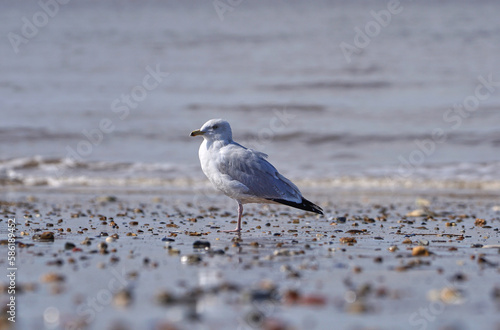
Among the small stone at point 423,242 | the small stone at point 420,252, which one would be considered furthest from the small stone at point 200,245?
the small stone at point 423,242

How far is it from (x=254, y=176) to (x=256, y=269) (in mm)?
2094

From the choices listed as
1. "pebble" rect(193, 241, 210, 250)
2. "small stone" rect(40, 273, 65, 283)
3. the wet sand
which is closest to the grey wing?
the wet sand

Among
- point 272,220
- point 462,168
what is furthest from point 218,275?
point 462,168

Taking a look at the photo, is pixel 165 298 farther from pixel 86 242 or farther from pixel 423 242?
pixel 423 242

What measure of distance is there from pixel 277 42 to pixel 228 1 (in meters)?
23.3

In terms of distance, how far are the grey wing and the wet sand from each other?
379 millimetres

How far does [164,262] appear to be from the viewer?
16.9ft

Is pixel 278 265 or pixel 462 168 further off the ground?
pixel 462 168

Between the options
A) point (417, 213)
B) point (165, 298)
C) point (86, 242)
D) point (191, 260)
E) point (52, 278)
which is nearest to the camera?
point (165, 298)

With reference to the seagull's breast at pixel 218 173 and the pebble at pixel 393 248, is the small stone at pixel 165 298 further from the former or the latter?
the seagull's breast at pixel 218 173

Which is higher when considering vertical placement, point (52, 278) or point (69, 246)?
point (69, 246)

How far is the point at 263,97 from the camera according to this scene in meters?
21.1

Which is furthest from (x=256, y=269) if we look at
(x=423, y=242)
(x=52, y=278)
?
(x=423, y=242)

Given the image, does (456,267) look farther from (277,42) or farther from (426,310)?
(277,42)
